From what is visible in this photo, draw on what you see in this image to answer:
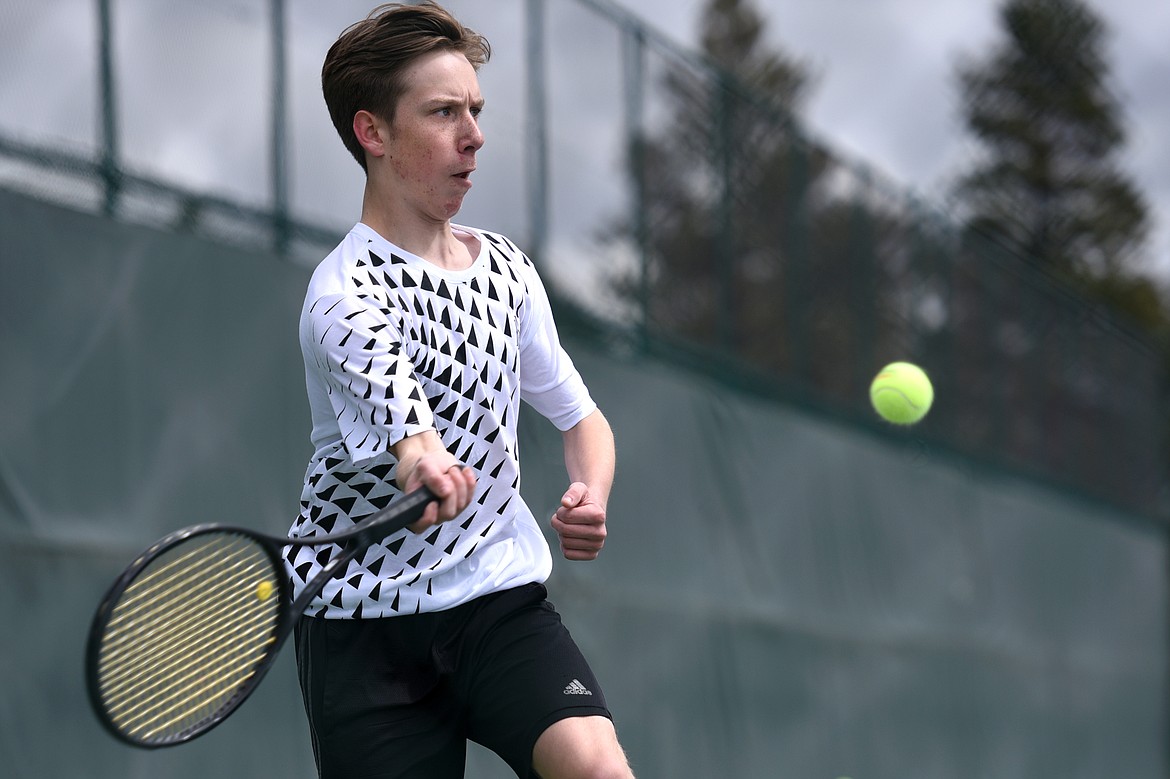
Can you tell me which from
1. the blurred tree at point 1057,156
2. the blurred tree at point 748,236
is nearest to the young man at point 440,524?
the blurred tree at point 748,236

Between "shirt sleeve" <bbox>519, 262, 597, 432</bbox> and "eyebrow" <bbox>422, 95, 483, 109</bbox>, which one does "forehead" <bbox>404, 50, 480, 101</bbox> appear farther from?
"shirt sleeve" <bbox>519, 262, 597, 432</bbox>

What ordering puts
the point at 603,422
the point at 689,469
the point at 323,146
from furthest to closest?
the point at 689,469 < the point at 323,146 < the point at 603,422

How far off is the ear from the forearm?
70 cm

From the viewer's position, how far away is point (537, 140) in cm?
728

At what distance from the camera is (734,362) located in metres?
8.52

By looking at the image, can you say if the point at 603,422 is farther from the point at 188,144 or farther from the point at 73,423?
the point at 188,144

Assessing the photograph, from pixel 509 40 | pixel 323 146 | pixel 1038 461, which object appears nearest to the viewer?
pixel 323 146

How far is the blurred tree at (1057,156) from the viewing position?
108 ft

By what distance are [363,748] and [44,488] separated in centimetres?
211

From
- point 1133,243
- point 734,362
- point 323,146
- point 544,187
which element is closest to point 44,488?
point 323,146

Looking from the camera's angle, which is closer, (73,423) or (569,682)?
(569,682)

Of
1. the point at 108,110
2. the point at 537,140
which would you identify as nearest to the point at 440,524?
the point at 108,110

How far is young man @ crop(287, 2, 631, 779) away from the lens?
2.91m

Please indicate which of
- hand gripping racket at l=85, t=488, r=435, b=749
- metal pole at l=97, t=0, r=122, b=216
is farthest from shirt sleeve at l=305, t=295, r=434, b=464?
metal pole at l=97, t=0, r=122, b=216
